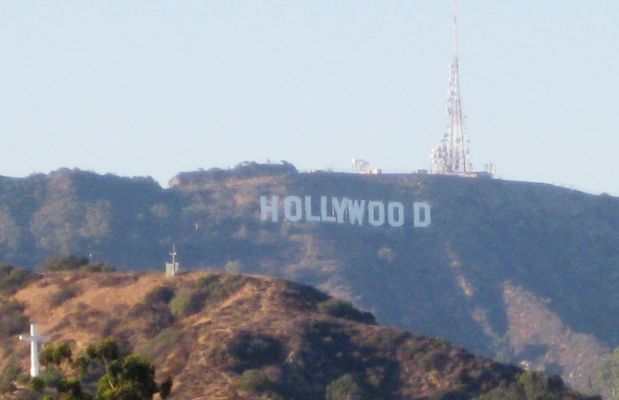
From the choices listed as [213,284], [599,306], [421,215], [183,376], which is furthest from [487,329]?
[183,376]

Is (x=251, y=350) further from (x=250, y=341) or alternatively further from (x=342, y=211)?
(x=342, y=211)

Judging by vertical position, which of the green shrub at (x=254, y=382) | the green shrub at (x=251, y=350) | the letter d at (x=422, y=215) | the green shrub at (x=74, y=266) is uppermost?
the letter d at (x=422, y=215)

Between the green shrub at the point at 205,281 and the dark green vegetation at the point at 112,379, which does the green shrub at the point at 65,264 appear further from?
the dark green vegetation at the point at 112,379

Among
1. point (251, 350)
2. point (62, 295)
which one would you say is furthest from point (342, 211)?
point (251, 350)

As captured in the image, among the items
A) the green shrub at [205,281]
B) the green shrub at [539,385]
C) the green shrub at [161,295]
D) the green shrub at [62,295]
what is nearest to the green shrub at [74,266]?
the green shrub at [62,295]

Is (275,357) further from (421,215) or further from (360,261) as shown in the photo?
(421,215)

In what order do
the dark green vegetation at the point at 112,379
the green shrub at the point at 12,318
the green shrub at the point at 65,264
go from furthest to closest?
the green shrub at the point at 65,264
the green shrub at the point at 12,318
the dark green vegetation at the point at 112,379

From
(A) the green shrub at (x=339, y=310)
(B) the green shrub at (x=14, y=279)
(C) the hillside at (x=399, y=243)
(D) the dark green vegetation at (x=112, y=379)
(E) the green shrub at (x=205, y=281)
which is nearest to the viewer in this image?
(D) the dark green vegetation at (x=112, y=379)

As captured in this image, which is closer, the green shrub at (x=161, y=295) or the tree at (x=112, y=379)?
the tree at (x=112, y=379)
